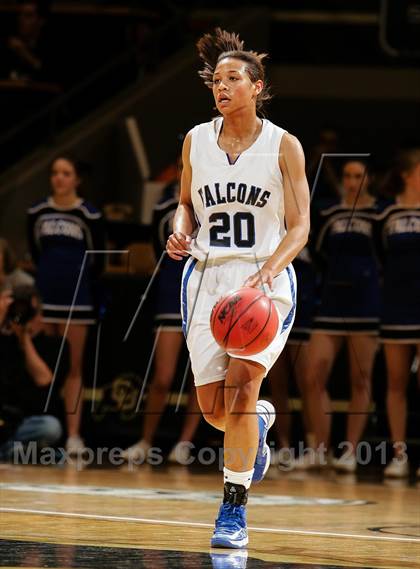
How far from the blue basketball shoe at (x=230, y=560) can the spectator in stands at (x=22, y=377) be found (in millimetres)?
4313

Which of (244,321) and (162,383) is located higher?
(244,321)

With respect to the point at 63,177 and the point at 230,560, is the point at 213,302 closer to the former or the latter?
the point at 230,560

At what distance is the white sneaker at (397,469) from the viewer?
9.62m

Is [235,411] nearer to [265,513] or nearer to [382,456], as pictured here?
[265,513]

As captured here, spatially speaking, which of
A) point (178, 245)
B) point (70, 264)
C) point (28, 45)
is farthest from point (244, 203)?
point (28, 45)

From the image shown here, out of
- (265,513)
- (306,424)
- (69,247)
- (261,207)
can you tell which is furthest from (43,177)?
(261,207)

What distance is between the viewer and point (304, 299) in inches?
397

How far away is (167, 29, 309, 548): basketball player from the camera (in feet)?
19.6

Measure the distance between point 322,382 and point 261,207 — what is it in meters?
3.98

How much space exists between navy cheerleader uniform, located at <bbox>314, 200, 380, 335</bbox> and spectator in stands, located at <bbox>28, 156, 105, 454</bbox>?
164 centimetres

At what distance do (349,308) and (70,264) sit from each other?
6.68 ft

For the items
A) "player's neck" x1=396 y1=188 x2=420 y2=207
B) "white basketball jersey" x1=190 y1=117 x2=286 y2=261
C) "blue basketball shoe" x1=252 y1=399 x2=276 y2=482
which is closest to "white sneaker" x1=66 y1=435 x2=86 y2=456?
"player's neck" x1=396 y1=188 x2=420 y2=207

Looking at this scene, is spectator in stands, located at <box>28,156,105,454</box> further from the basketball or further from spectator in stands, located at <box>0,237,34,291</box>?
the basketball

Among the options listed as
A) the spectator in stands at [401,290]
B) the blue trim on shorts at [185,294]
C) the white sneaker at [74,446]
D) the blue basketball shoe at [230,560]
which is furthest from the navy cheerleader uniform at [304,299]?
the blue basketball shoe at [230,560]
